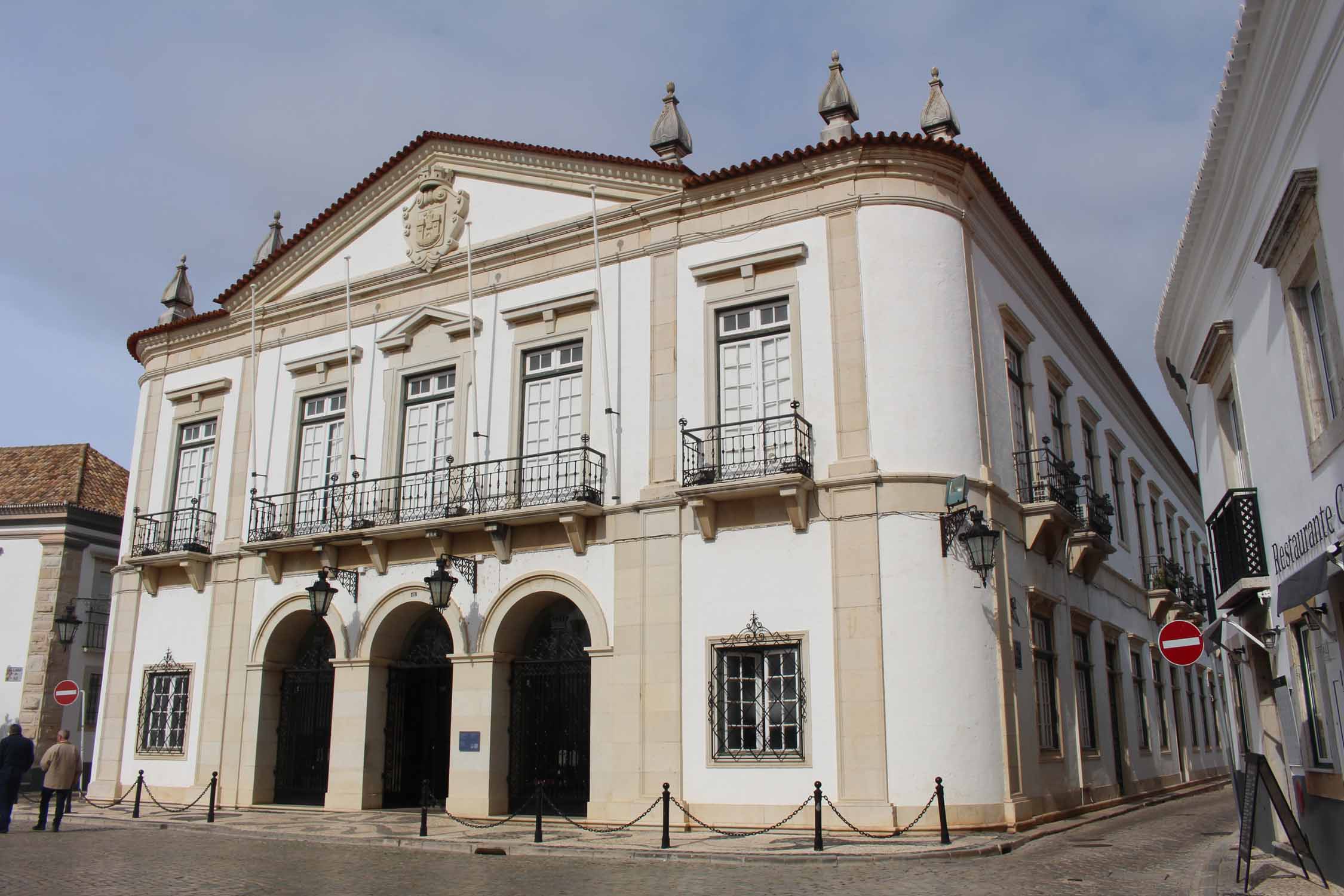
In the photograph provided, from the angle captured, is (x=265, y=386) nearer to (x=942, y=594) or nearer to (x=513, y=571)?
(x=513, y=571)

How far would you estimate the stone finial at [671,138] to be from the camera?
54.3 ft

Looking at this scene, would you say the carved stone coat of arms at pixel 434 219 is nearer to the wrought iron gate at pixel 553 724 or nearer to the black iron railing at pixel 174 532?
the black iron railing at pixel 174 532

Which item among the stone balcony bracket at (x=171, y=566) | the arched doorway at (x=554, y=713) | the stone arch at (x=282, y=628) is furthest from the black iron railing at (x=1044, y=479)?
the stone balcony bracket at (x=171, y=566)

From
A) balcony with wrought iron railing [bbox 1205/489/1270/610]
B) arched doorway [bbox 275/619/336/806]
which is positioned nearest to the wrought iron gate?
arched doorway [bbox 275/619/336/806]

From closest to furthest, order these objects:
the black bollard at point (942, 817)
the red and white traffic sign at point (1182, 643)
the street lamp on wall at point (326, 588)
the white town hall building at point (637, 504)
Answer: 1. the red and white traffic sign at point (1182, 643)
2. the black bollard at point (942, 817)
3. the white town hall building at point (637, 504)
4. the street lamp on wall at point (326, 588)

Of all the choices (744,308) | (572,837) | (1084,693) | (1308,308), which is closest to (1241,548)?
(1308,308)

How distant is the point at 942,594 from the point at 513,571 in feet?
19.8

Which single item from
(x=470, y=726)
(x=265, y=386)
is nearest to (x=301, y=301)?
(x=265, y=386)

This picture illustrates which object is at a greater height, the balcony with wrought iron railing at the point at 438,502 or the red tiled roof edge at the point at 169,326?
the red tiled roof edge at the point at 169,326

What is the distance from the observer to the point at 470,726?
15727mm

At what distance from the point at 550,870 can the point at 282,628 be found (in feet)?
30.0

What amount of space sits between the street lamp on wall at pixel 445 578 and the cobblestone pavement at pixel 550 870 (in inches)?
133

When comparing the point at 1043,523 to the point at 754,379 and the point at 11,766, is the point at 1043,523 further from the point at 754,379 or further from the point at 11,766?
the point at 11,766

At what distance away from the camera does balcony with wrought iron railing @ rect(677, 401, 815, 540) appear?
45.1 ft
